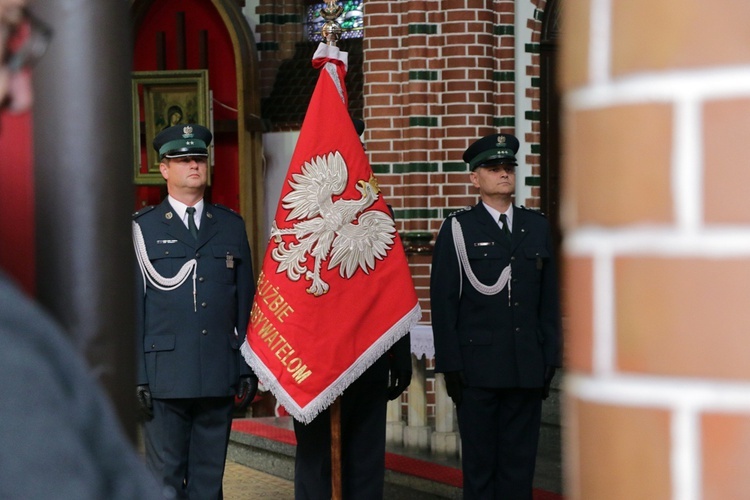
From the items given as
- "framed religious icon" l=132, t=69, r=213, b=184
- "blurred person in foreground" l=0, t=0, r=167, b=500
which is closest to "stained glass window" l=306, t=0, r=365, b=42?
"framed religious icon" l=132, t=69, r=213, b=184

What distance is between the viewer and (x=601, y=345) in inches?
28.1

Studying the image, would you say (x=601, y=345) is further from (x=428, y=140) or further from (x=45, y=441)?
(x=428, y=140)

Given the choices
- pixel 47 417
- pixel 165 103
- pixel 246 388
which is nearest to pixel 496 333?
pixel 246 388

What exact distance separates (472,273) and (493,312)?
192 mm

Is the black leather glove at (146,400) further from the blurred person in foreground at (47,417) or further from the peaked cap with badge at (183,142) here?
the blurred person in foreground at (47,417)

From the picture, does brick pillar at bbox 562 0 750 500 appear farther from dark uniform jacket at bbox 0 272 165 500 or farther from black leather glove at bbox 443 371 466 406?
black leather glove at bbox 443 371 466 406

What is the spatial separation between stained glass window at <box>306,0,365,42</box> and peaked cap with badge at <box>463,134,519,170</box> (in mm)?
3464

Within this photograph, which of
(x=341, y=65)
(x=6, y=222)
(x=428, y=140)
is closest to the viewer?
(x=6, y=222)

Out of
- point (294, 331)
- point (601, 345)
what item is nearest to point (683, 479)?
point (601, 345)

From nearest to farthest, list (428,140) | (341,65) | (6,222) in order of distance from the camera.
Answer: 1. (6,222)
2. (341,65)
3. (428,140)

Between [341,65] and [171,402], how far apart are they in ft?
5.19

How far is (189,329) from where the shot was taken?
4742 mm

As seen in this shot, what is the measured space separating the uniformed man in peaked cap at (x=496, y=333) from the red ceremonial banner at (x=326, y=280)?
0.35 m

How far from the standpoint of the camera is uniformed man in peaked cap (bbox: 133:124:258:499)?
15.4ft
